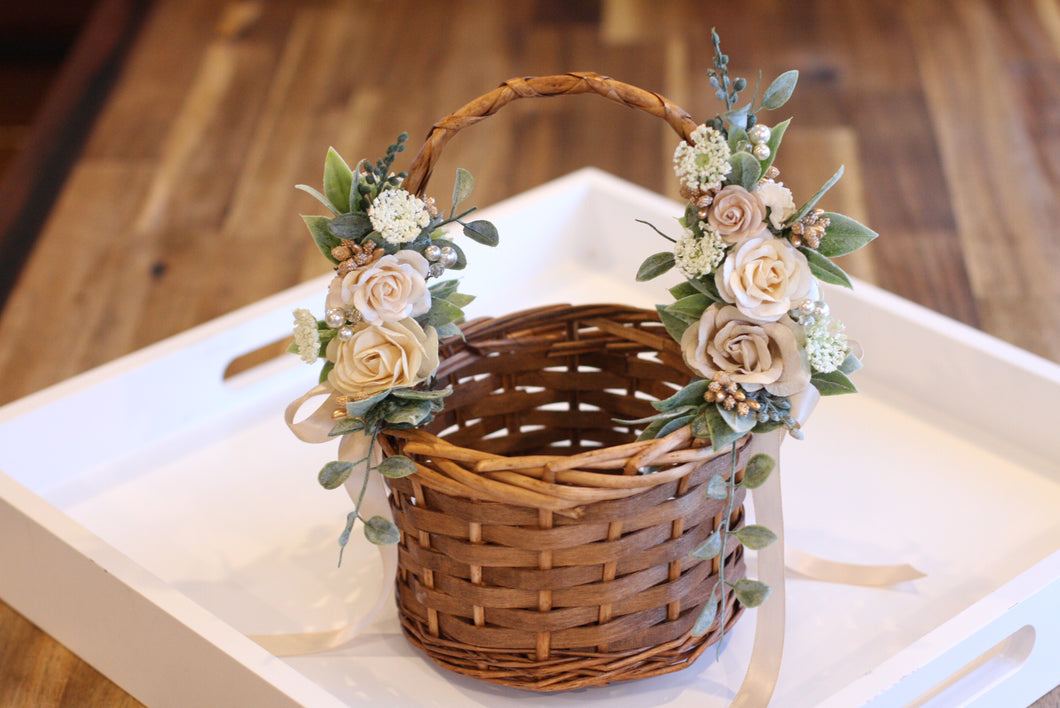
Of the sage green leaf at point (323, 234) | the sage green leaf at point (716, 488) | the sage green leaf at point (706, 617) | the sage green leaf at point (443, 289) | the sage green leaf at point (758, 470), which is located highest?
the sage green leaf at point (323, 234)

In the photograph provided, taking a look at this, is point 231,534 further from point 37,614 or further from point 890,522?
point 890,522

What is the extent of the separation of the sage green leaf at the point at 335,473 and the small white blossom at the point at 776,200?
29cm

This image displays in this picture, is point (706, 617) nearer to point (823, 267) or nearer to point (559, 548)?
point (559, 548)

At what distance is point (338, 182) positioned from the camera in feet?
2.38

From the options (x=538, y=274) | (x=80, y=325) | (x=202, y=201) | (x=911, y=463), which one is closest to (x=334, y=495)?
(x=538, y=274)

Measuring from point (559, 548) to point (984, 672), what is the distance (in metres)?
0.32

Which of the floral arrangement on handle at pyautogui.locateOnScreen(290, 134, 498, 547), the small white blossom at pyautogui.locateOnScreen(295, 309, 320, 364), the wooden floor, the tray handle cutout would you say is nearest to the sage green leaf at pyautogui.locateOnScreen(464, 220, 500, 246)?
the floral arrangement on handle at pyautogui.locateOnScreen(290, 134, 498, 547)

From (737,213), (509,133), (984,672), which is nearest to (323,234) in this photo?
(737,213)

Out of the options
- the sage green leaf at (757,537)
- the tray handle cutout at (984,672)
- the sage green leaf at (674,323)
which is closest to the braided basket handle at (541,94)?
the sage green leaf at (674,323)

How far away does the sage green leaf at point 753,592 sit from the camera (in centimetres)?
69

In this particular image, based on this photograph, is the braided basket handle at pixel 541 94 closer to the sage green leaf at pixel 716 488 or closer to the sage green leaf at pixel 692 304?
the sage green leaf at pixel 692 304

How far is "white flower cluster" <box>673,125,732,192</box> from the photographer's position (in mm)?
679

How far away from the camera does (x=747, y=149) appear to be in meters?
0.69

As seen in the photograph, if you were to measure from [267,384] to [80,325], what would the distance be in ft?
1.40
